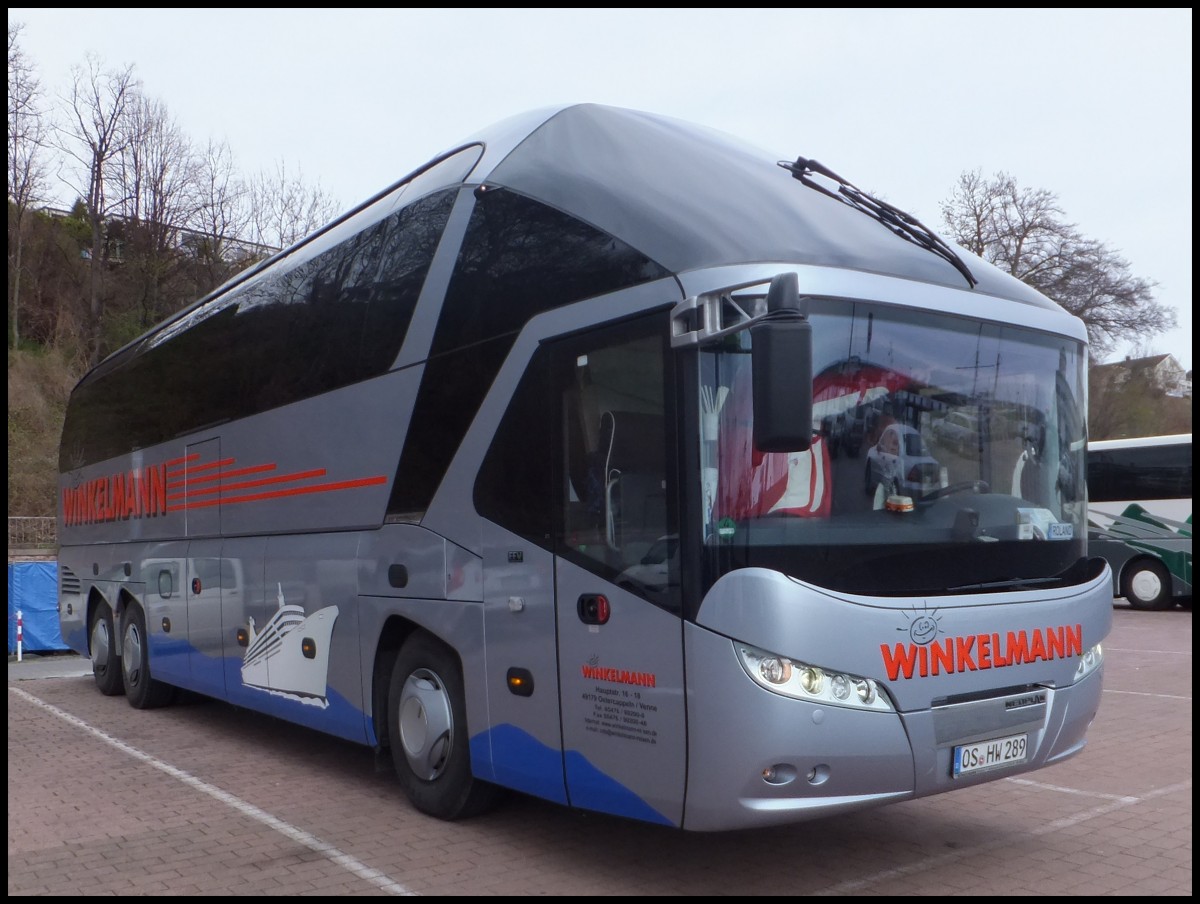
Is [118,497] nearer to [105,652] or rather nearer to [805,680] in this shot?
[105,652]

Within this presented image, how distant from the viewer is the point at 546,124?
251 inches

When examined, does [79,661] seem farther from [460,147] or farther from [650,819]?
[650,819]

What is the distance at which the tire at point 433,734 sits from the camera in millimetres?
6488

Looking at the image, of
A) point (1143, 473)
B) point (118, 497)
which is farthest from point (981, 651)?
point (1143, 473)

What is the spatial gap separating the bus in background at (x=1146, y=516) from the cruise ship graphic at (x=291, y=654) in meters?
19.1

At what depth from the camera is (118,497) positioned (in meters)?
12.5

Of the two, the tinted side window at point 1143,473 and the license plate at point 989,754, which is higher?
the tinted side window at point 1143,473

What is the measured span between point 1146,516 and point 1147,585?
1.43 m

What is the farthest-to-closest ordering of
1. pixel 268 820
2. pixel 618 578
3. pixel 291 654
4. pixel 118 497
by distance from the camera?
1. pixel 118 497
2. pixel 291 654
3. pixel 268 820
4. pixel 618 578

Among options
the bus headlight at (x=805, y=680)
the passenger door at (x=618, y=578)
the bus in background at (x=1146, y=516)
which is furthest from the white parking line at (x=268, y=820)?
the bus in background at (x=1146, y=516)

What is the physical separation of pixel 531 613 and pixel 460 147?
121 inches

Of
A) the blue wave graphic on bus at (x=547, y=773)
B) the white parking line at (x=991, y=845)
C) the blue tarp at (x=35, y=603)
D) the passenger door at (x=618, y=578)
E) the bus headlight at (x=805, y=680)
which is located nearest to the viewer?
the bus headlight at (x=805, y=680)

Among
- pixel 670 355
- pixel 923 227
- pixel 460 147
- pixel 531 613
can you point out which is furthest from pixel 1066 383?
pixel 460 147

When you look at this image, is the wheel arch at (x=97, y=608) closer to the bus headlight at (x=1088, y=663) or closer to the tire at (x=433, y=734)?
the tire at (x=433, y=734)
